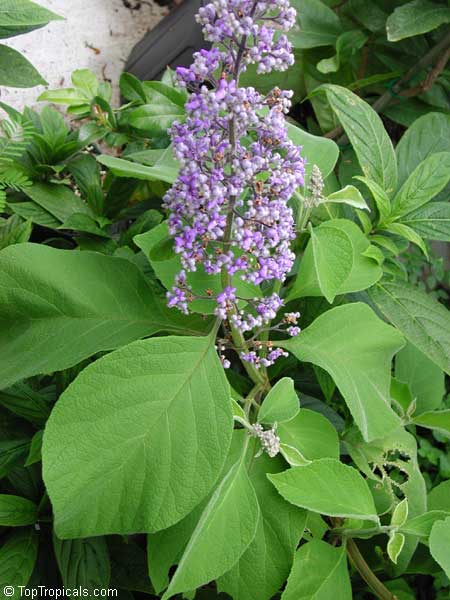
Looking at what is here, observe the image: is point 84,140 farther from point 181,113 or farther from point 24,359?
point 24,359

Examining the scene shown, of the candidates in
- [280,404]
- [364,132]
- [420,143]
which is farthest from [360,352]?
[420,143]

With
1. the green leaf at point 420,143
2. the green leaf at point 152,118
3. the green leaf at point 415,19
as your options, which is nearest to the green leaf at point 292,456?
the green leaf at point 420,143

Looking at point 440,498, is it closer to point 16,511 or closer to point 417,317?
point 417,317

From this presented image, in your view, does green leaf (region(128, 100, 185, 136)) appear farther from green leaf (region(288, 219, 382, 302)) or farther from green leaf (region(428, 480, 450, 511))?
green leaf (region(428, 480, 450, 511))

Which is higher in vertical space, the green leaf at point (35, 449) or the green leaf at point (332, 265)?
the green leaf at point (332, 265)

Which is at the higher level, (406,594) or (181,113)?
(181,113)

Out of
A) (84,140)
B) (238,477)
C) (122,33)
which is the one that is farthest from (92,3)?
(238,477)

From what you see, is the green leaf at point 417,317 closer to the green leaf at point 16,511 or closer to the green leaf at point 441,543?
the green leaf at point 441,543
